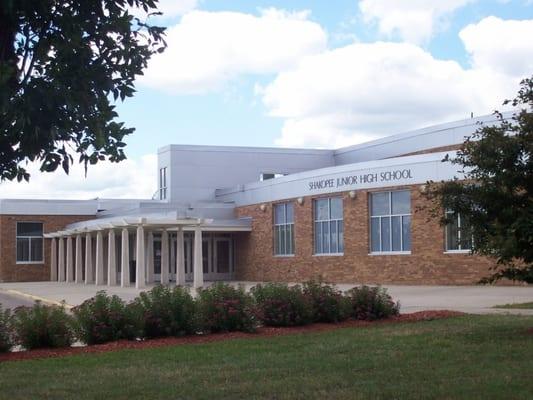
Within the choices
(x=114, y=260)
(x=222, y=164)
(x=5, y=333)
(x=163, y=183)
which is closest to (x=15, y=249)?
(x=163, y=183)

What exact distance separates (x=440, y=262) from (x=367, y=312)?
16.0 meters

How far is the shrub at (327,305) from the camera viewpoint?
15.9 meters

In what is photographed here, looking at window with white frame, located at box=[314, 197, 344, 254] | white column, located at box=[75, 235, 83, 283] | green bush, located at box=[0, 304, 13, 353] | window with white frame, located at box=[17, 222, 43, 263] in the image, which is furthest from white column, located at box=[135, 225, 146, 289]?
green bush, located at box=[0, 304, 13, 353]

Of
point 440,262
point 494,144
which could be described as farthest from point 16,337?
point 440,262

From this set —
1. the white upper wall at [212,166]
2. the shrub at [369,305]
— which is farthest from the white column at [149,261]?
the shrub at [369,305]

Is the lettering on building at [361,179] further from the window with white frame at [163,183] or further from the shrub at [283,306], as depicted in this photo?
the shrub at [283,306]

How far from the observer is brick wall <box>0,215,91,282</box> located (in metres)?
51.5

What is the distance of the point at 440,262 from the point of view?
31.6m

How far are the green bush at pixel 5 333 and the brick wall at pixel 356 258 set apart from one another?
1564 centimetres

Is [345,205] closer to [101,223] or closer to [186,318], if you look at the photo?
[101,223]

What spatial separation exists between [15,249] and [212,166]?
14.0 m

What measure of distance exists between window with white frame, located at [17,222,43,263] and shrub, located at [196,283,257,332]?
39.9 m

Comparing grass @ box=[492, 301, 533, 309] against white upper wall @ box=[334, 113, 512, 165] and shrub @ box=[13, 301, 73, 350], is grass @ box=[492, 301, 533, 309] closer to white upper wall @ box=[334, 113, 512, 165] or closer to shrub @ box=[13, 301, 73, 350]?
shrub @ box=[13, 301, 73, 350]

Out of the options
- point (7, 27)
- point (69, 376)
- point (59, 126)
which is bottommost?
point (69, 376)
